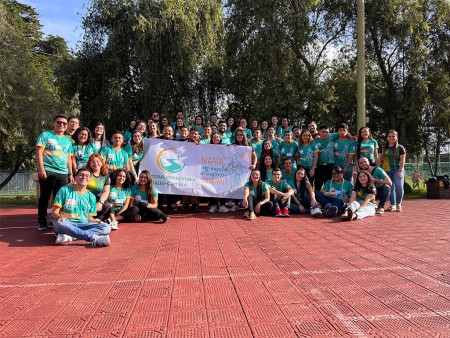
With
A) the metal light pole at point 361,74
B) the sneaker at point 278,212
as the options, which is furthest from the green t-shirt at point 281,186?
the metal light pole at point 361,74

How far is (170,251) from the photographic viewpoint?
5059 millimetres

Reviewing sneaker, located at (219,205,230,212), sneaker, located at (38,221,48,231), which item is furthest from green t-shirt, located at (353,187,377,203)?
sneaker, located at (38,221,48,231)

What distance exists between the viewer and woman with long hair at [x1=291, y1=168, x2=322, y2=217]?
8312mm

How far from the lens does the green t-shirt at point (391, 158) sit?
28.1ft

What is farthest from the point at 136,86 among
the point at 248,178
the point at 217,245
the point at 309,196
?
the point at 217,245

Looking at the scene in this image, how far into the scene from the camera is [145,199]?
766 centimetres

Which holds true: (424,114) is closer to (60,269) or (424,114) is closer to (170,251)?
(170,251)

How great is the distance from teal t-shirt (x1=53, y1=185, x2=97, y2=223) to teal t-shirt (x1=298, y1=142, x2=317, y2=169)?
5.12 meters

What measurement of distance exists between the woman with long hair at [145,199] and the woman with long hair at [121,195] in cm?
17

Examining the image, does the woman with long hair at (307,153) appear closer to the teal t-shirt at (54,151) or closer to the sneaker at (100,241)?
the sneaker at (100,241)

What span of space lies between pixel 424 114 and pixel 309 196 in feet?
32.2

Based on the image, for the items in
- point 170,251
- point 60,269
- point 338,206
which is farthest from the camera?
point 338,206

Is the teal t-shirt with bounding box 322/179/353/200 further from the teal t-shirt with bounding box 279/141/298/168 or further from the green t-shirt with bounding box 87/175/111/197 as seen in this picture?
the green t-shirt with bounding box 87/175/111/197

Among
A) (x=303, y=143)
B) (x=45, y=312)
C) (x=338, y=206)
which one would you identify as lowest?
(x=45, y=312)
